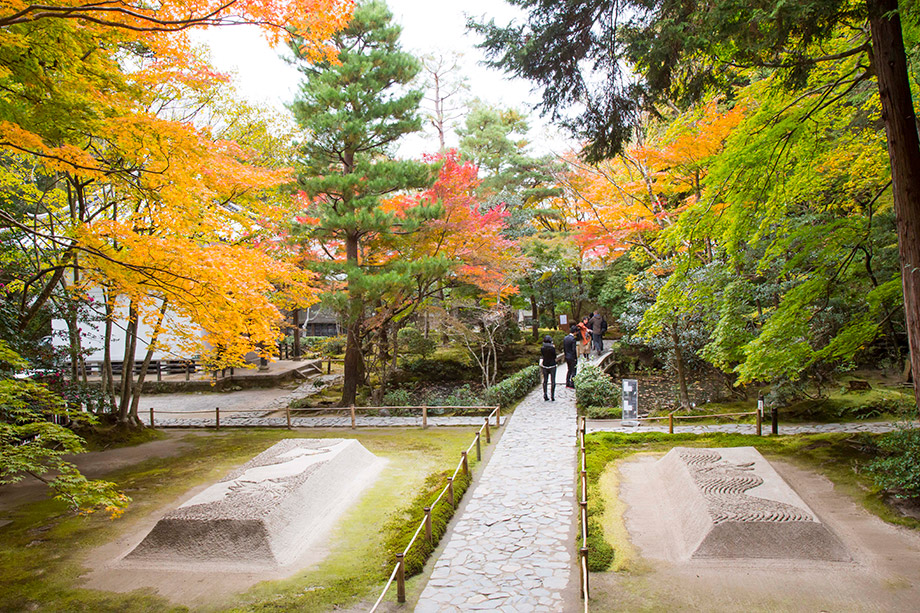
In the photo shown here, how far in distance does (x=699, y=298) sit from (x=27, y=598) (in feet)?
34.4

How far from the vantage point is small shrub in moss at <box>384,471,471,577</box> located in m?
6.25

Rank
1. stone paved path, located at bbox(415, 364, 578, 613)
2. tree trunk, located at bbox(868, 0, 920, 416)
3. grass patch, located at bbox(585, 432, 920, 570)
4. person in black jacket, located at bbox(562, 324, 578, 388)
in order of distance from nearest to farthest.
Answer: stone paved path, located at bbox(415, 364, 578, 613), tree trunk, located at bbox(868, 0, 920, 416), grass patch, located at bbox(585, 432, 920, 570), person in black jacket, located at bbox(562, 324, 578, 388)

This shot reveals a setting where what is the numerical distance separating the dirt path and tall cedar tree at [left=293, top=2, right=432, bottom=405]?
9.29m

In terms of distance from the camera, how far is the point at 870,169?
9.10 m

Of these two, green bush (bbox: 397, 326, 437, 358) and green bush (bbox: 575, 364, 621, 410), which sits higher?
green bush (bbox: 397, 326, 437, 358)

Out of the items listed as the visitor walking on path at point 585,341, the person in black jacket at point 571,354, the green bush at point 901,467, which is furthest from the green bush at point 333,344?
the green bush at point 901,467

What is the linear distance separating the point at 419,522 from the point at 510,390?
8.85m

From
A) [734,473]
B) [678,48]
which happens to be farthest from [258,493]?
[678,48]

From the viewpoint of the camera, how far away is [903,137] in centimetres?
611

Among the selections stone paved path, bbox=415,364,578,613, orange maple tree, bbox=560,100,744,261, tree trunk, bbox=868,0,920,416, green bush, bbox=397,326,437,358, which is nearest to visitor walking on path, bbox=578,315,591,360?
orange maple tree, bbox=560,100,744,261

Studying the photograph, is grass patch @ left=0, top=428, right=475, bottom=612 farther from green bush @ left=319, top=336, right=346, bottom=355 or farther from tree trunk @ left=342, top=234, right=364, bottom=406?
green bush @ left=319, top=336, right=346, bottom=355

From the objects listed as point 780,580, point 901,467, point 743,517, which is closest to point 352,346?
point 743,517

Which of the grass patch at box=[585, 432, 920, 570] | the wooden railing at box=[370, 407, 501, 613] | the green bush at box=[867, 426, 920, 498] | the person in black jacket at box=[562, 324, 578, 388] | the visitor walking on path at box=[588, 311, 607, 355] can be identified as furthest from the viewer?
the visitor walking on path at box=[588, 311, 607, 355]

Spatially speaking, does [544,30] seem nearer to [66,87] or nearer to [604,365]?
[66,87]
